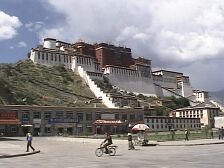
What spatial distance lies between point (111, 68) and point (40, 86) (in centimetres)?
3321

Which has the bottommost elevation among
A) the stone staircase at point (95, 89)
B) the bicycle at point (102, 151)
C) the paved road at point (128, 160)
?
the paved road at point (128, 160)

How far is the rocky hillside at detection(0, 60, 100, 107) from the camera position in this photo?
11762 centimetres

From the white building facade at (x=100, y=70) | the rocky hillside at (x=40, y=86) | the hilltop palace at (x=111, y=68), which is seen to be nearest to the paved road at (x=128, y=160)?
the rocky hillside at (x=40, y=86)

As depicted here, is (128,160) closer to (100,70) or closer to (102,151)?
(102,151)

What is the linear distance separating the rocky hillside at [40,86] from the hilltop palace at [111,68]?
11.7 feet

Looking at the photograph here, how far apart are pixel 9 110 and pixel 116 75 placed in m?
72.6

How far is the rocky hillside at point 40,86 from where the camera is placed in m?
118

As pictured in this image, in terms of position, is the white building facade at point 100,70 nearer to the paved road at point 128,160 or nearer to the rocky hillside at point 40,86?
the rocky hillside at point 40,86

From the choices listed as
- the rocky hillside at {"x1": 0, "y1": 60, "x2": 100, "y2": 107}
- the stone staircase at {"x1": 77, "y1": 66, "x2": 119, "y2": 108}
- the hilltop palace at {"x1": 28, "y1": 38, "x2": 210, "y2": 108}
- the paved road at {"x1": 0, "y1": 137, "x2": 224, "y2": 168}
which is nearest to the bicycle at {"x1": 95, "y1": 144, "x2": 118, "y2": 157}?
the paved road at {"x1": 0, "y1": 137, "x2": 224, "y2": 168}

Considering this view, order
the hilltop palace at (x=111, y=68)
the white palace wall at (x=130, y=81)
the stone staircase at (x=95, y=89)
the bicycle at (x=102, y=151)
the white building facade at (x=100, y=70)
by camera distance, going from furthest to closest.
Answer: the white palace wall at (x=130, y=81) < the white building facade at (x=100, y=70) < the hilltop palace at (x=111, y=68) < the stone staircase at (x=95, y=89) < the bicycle at (x=102, y=151)

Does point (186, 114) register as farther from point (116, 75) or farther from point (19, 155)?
point (19, 155)

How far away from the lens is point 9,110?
9038 centimetres

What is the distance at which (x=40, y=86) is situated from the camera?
5369 inches

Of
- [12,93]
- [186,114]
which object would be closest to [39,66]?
[12,93]
